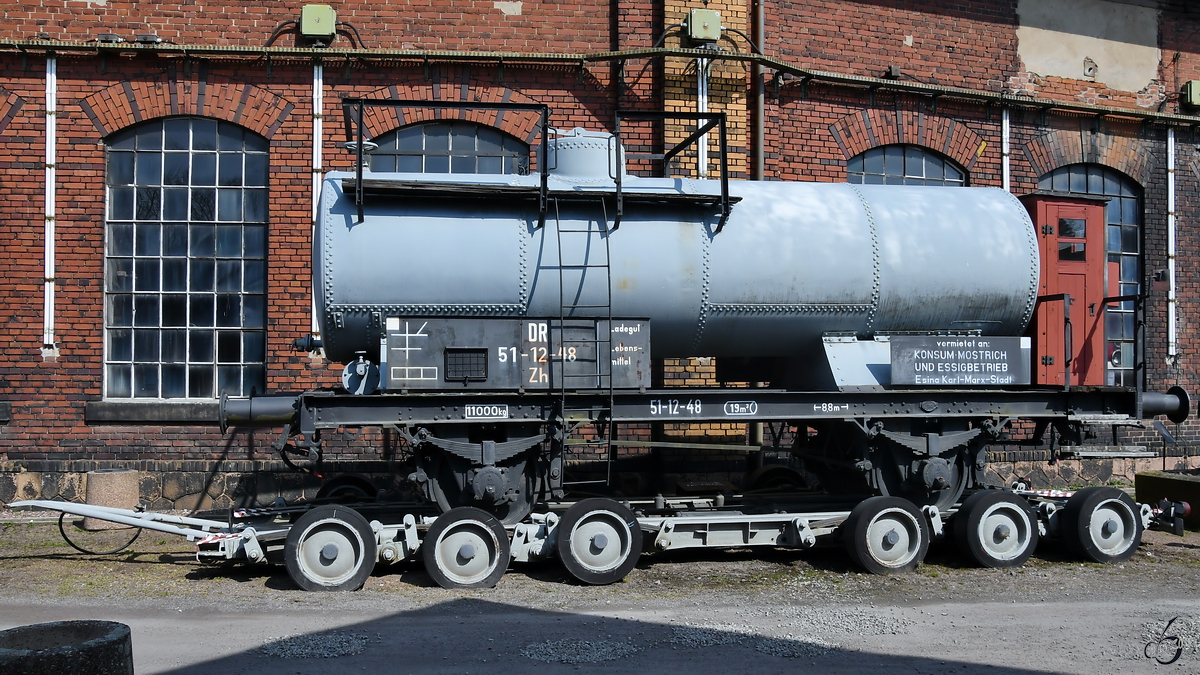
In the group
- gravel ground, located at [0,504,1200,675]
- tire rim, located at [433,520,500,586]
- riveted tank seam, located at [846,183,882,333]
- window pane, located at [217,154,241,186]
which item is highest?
window pane, located at [217,154,241,186]

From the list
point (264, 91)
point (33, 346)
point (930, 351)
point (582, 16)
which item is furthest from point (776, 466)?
point (33, 346)

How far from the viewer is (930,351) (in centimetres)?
829

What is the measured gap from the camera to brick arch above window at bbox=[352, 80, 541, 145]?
37.5 ft

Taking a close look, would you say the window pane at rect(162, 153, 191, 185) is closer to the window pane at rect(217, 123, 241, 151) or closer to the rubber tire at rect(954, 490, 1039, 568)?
the window pane at rect(217, 123, 241, 151)

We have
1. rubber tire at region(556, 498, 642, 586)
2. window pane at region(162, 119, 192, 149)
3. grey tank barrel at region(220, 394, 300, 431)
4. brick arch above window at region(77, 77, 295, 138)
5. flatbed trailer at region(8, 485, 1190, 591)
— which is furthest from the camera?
window pane at region(162, 119, 192, 149)

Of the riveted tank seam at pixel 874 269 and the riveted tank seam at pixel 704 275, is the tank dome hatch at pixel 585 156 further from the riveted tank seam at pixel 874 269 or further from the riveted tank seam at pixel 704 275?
the riveted tank seam at pixel 874 269

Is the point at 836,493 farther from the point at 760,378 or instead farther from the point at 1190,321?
the point at 1190,321

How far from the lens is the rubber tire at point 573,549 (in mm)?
7562

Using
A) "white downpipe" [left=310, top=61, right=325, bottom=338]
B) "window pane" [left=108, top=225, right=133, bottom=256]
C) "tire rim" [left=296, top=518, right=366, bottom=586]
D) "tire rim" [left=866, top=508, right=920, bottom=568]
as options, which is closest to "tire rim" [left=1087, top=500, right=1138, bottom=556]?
"tire rim" [left=866, top=508, right=920, bottom=568]

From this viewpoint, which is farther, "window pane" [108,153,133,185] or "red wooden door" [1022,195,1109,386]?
"window pane" [108,153,133,185]

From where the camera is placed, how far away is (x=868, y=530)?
795 centimetres

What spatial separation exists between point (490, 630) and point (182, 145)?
8.05 meters

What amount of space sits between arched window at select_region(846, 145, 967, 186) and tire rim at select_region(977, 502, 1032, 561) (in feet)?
18.4

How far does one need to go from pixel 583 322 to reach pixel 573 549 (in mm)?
1885
